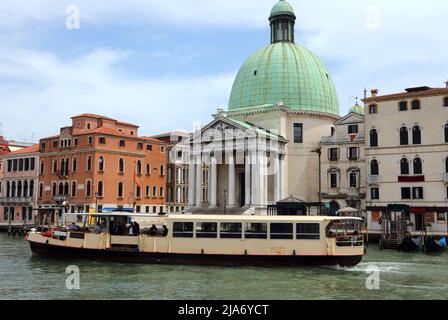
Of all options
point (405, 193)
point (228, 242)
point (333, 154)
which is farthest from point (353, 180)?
point (228, 242)

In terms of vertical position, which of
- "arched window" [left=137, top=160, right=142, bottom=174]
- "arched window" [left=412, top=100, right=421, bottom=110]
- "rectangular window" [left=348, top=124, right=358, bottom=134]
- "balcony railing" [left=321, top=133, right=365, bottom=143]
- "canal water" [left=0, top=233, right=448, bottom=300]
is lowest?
"canal water" [left=0, top=233, right=448, bottom=300]

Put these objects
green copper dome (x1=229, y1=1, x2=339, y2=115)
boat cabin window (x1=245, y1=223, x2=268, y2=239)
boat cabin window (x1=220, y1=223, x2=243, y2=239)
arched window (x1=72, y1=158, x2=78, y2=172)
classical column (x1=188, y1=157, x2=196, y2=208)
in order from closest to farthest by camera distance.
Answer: boat cabin window (x1=245, y1=223, x2=268, y2=239) → boat cabin window (x1=220, y1=223, x2=243, y2=239) → classical column (x1=188, y1=157, x2=196, y2=208) → green copper dome (x1=229, y1=1, x2=339, y2=115) → arched window (x1=72, y1=158, x2=78, y2=172)

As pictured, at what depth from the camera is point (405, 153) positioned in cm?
4169

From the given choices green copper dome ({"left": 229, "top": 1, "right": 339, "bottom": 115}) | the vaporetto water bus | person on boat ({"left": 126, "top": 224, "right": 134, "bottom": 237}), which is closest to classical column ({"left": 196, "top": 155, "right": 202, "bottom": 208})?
green copper dome ({"left": 229, "top": 1, "right": 339, "bottom": 115})

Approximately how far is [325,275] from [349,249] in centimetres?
283

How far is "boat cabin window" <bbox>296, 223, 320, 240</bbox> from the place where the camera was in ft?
79.9

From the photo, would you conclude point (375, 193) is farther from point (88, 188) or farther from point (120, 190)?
point (88, 188)

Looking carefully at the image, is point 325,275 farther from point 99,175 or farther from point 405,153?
point 99,175

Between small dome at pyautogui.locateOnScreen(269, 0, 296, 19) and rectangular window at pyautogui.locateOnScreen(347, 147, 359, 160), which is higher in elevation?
small dome at pyautogui.locateOnScreen(269, 0, 296, 19)

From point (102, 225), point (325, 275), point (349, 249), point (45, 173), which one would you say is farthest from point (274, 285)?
point (45, 173)

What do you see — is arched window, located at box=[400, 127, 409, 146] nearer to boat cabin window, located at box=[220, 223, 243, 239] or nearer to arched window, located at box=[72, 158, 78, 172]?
boat cabin window, located at box=[220, 223, 243, 239]

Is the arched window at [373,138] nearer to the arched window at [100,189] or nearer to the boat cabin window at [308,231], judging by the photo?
the boat cabin window at [308,231]

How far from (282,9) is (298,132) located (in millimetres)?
15163

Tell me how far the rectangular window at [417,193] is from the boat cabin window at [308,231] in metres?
19.8
